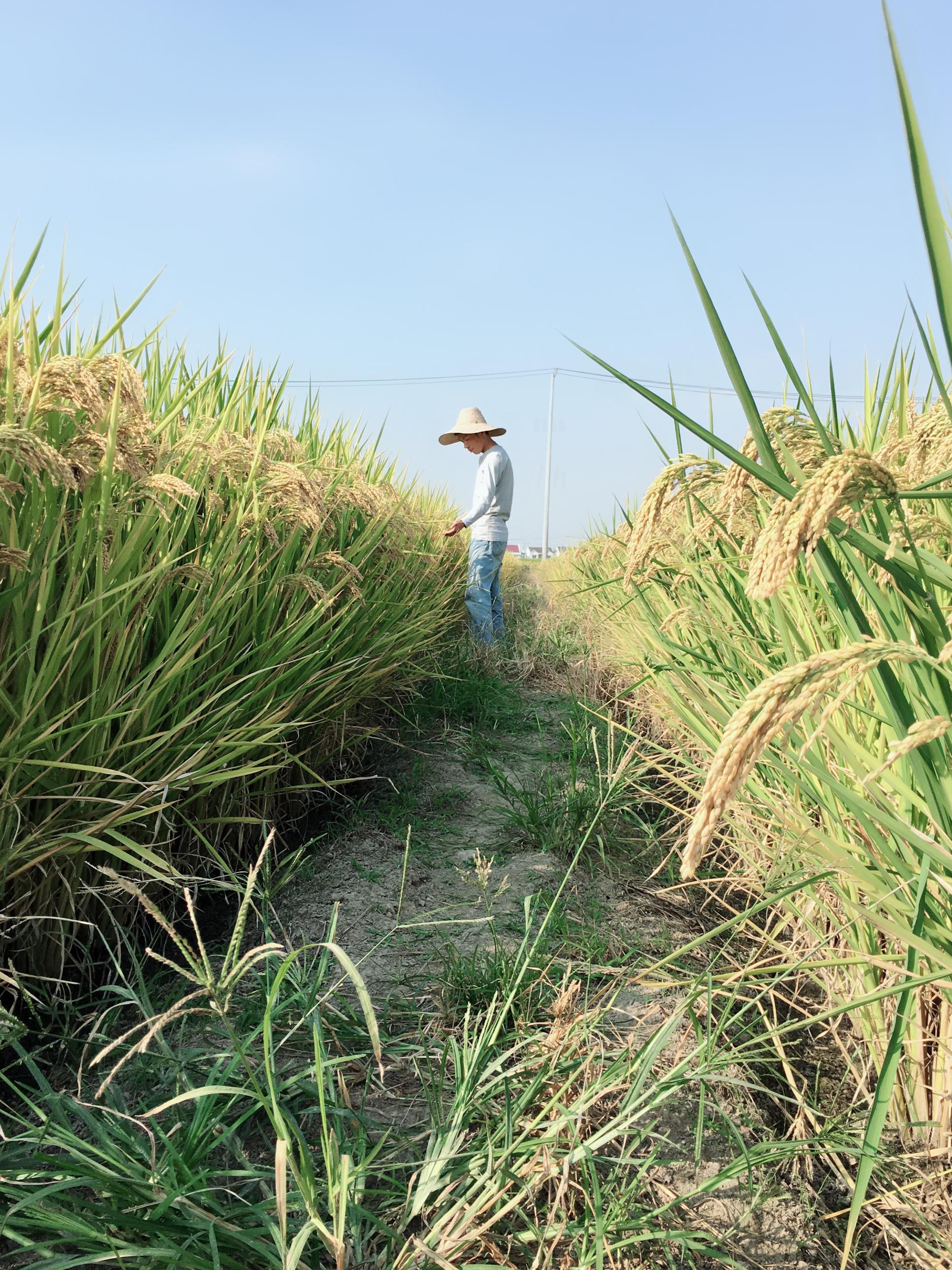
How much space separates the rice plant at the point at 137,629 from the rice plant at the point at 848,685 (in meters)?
0.97

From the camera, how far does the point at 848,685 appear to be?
2.28 ft

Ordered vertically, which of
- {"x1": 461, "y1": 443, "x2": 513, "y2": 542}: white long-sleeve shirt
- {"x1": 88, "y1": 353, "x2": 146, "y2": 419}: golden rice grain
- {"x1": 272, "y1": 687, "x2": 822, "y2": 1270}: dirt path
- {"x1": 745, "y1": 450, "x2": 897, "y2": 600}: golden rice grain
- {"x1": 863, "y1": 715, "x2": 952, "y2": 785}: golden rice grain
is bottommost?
{"x1": 272, "y1": 687, "x2": 822, "y2": 1270}: dirt path

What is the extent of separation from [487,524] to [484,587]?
46cm

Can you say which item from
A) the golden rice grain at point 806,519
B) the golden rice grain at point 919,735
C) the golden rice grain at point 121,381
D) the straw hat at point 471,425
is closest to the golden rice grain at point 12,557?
the golden rice grain at point 121,381

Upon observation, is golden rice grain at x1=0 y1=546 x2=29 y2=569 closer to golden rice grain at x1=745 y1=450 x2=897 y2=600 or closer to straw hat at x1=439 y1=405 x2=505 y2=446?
golden rice grain at x1=745 y1=450 x2=897 y2=600

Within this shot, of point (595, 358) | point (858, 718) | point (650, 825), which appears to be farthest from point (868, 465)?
point (650, 825)

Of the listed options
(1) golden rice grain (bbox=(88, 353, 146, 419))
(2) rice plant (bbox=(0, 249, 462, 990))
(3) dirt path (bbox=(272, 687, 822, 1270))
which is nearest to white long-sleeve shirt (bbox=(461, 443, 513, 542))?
(3) dirt path (bbox=(272, 687, 822, 1270))

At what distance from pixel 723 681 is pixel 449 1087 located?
1.13 metres

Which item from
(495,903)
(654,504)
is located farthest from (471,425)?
(654,504)

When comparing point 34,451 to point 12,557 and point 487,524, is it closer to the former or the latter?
point 12,557

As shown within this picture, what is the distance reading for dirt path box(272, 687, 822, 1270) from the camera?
1.33 metres

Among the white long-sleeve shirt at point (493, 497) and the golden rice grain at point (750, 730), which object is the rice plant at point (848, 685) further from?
the white long-sleeve shirt at point (493, 497)

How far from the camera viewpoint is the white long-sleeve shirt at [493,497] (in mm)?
5949

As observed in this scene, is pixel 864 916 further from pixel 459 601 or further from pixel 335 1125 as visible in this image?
pixel 459 601
